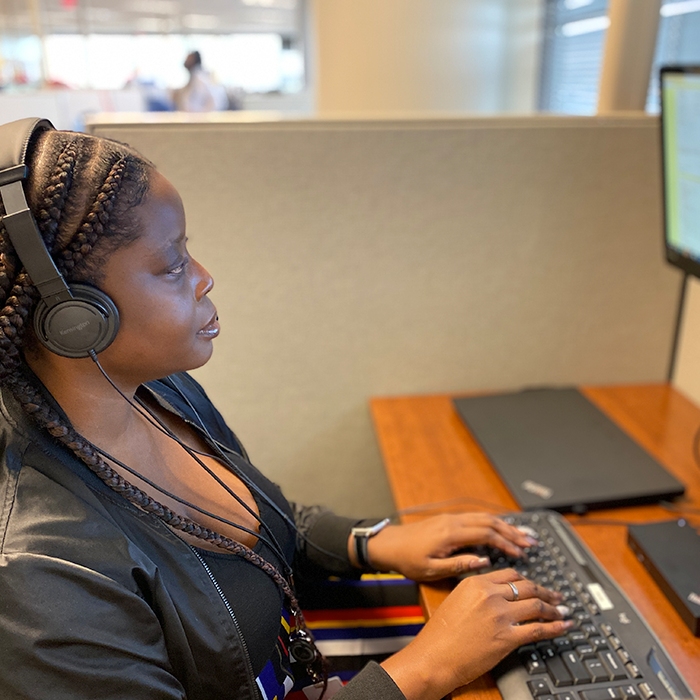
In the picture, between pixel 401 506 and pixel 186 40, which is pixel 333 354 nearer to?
pixel 401 506

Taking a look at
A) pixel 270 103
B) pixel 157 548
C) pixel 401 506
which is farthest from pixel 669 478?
pixel 270 103

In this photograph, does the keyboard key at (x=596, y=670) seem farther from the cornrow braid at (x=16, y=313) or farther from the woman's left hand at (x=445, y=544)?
the cornrow braid at (x=16, y=313)

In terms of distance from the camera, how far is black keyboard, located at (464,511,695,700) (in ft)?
1.78

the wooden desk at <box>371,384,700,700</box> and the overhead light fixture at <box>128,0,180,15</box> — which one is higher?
the overhead light fixture at <box>128,0,180,15</box>

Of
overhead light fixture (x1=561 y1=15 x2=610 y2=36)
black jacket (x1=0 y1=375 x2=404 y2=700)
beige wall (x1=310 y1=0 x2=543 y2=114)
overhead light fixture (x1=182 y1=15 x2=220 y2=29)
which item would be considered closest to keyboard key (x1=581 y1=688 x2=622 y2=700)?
black jacket (x1=0 y1=375 x2=404 y2=700)

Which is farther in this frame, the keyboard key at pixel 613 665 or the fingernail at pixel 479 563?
the fingernail at pixel 479 563

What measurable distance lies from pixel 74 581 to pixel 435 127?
86cm

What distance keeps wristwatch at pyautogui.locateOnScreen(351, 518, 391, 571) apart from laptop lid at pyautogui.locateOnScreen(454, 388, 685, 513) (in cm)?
21

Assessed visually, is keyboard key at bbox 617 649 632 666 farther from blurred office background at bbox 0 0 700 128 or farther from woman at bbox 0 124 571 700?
blurred office background at bbox 0 0 700 128

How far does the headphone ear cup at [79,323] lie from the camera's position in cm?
44

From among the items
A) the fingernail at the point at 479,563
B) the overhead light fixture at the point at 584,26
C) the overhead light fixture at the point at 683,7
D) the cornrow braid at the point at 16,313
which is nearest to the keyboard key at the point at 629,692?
the fingernail at the point at 479,563

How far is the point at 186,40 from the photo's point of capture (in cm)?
550

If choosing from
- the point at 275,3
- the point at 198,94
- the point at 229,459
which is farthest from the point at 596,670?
the point at 275,3

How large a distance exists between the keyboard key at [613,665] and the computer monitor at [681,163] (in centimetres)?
60
